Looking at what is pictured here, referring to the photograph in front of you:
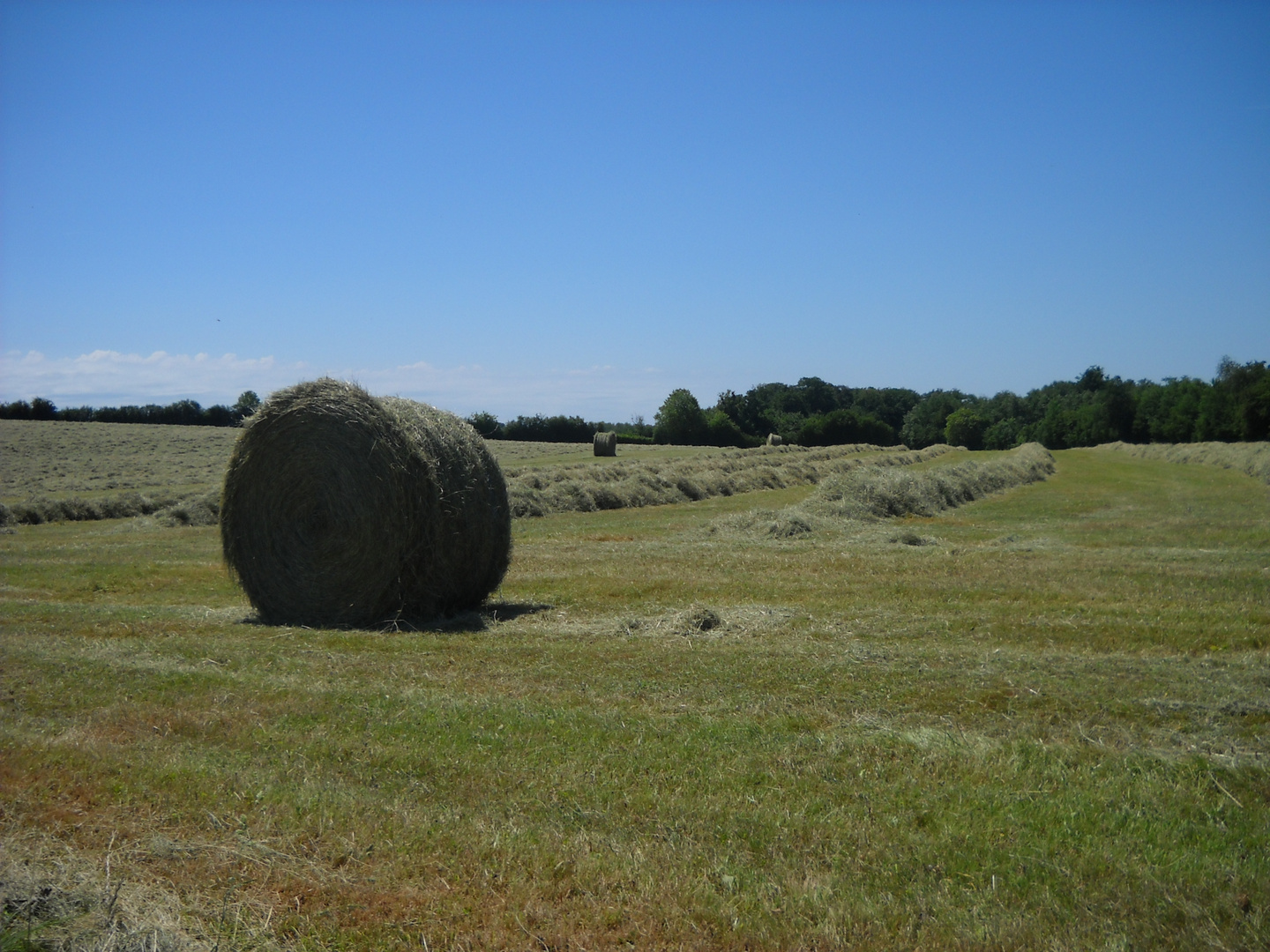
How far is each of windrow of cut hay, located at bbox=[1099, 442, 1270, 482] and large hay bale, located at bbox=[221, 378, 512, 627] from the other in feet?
124

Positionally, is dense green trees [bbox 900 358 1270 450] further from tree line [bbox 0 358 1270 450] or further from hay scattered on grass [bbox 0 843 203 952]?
hay scattered on grass [bbox 0 843 203 952]

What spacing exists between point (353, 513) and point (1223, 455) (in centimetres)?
5352

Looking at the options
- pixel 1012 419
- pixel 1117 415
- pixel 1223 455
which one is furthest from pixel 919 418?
pixel 1223 455

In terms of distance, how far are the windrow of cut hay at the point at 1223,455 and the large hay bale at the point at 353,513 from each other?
37671 millimetres

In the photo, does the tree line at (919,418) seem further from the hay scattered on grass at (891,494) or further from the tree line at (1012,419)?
the hay scattered on grass at (891,494)

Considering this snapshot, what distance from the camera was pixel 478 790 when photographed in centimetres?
535

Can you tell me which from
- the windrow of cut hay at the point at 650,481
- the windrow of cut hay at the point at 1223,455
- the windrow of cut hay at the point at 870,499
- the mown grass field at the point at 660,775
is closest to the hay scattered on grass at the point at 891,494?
the windrow of cut hay at the point at 870,499

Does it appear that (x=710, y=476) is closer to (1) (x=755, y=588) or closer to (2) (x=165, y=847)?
(1) (x=755, y=588)

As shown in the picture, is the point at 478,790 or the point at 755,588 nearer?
the point at 478,790

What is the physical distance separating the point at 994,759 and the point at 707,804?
2002 millimetres

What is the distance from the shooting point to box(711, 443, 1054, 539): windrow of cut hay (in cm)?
2100

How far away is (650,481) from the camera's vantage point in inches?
1308

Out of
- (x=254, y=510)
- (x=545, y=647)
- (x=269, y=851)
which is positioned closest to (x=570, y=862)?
(x=269, y=851)

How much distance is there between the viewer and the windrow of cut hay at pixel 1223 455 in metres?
42.2
